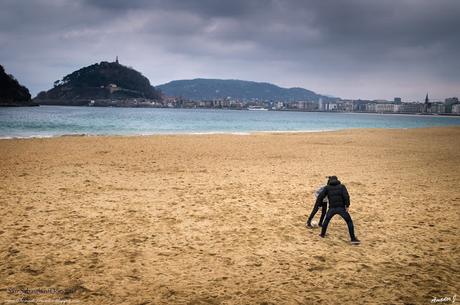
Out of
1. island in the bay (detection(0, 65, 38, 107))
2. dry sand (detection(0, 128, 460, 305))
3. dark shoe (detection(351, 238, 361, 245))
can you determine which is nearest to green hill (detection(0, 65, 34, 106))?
island in the bay (detection(0, 65, 38, 107))

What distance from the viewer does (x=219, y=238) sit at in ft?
22.5

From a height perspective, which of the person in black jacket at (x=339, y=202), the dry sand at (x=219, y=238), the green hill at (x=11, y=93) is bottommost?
the dry sand at (x=219, y=238)

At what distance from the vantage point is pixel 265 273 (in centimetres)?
538

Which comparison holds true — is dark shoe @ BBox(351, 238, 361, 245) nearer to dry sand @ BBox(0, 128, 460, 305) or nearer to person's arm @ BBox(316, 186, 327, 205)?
dry sand @ BBox(0, 128, 460, 305)

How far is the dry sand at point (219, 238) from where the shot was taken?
16.0ft

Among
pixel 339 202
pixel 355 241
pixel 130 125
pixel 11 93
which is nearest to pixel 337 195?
pixel 339 202

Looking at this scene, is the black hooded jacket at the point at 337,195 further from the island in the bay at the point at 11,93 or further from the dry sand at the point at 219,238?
the island in the bay at the point at 11,93

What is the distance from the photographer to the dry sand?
4.87 m

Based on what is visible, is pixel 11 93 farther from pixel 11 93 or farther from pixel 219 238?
pixel 219 238

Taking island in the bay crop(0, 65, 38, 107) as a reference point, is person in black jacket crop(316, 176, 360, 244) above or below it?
below

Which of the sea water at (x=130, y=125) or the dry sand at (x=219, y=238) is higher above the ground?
the sea water at (x=130, y=125)

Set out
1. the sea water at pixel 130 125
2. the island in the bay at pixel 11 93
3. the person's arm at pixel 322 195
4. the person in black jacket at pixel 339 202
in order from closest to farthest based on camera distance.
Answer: the person in black jacket at pixel 339 202, the person's arm at pixel 322 195, the sea water at pixel 130 125, the island in the bay at pixel 11 93

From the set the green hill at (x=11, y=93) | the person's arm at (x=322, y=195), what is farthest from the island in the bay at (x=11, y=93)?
the person's arm at (x=322, y=195)

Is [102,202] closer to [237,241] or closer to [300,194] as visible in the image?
[237,241]
